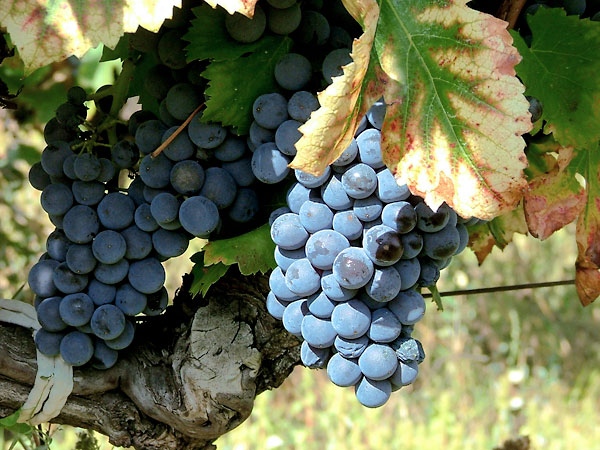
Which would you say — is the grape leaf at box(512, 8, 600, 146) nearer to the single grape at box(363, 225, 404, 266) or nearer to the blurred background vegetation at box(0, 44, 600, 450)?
the single grape at box(363, 225, 404, 266)

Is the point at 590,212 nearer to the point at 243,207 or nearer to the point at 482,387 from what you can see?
the point at 243,207

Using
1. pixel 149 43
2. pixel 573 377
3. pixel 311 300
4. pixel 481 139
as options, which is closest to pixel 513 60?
pixel 481 139

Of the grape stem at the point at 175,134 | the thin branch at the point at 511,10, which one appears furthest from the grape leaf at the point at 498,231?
the grape stem at the point at 175,134

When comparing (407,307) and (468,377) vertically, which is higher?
(407,307)

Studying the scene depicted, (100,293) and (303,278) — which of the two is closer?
(303,278)

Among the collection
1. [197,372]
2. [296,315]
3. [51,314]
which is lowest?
[197,372]

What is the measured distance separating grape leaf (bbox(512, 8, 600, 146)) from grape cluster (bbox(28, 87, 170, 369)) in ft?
1.55

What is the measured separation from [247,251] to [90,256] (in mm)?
205

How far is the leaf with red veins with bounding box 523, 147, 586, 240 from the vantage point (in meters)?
0.86

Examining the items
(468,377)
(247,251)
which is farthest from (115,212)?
(468,377)

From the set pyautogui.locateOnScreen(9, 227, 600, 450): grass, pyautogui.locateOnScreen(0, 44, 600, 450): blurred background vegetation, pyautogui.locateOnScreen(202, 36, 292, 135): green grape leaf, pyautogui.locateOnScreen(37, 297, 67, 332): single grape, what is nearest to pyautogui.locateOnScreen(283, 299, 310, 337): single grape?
pyautogui.locateOnScreen(202, 36, 292, 135): green grape leaf

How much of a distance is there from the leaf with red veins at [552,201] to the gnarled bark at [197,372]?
0.36 m

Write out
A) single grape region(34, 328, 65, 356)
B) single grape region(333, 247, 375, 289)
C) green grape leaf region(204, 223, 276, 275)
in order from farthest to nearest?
single grape region(34, 328, 65, 356) → green grape leaf region(204, 223, 276, 275) → single grape region(333, 247, 375, 289)

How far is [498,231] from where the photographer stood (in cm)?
107
